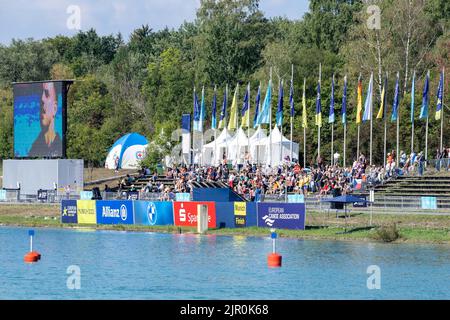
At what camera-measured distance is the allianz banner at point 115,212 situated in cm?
7125

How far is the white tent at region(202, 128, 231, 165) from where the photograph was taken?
296 feet

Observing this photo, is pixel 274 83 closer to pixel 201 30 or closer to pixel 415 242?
pixel 201 30

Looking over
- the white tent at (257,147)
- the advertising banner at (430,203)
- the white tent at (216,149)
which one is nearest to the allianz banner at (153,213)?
the advertising banner at (430,203)

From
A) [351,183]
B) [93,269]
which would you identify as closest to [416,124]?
[351,183]

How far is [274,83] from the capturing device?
10181cm

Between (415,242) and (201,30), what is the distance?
Result: 214 feet

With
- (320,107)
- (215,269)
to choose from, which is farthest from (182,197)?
(215,269)

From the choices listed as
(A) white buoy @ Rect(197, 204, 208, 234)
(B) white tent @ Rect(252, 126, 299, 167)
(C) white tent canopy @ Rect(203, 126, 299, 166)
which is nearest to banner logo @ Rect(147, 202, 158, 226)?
(A) white buoy @ Rect(197, 204, 208, 234)

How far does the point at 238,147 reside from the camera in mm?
88250

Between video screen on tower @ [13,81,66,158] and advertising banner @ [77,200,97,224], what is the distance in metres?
9.65

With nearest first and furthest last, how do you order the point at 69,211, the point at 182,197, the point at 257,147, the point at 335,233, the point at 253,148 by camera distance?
the point at 335,233
the point at 182,197
the point at 69,211
the point at 253,148
the point at 257,147

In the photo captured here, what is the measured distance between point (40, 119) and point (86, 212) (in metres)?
12.5

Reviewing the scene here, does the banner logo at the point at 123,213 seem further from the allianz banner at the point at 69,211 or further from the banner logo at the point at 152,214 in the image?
the allianz banner at the point at 69,211

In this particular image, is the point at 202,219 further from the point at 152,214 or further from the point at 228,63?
the point at 228,63
